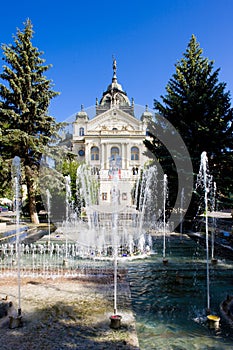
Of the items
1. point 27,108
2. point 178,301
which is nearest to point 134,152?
point 27,108

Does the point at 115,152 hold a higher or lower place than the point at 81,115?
lower

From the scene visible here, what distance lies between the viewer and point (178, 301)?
564 cm

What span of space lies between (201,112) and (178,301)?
45.9 feet

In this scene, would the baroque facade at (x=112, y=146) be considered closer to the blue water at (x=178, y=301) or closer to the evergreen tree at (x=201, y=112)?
the evergreen tree at (x=201, y=112)

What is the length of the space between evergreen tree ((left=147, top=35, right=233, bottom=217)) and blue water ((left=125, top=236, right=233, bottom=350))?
8092 mm

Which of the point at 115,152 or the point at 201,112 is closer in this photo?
the point at 201,112

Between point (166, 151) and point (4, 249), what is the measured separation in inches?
405

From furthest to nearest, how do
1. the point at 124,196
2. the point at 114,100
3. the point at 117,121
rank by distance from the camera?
the point at 114,100 → the point at 117,121 → the point at 124,196

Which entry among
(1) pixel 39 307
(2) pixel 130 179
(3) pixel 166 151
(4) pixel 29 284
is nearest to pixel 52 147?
(3) pixel 166 151

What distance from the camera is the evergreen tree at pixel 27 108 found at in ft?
64.2

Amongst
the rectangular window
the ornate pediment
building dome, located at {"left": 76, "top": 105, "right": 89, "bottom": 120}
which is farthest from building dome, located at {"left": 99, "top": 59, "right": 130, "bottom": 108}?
the rectangular window

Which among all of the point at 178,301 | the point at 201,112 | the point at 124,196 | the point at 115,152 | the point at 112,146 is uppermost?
the point at 112,146

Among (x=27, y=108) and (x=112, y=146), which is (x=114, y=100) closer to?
(x=112, y=146)

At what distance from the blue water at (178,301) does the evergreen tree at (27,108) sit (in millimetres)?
12553
